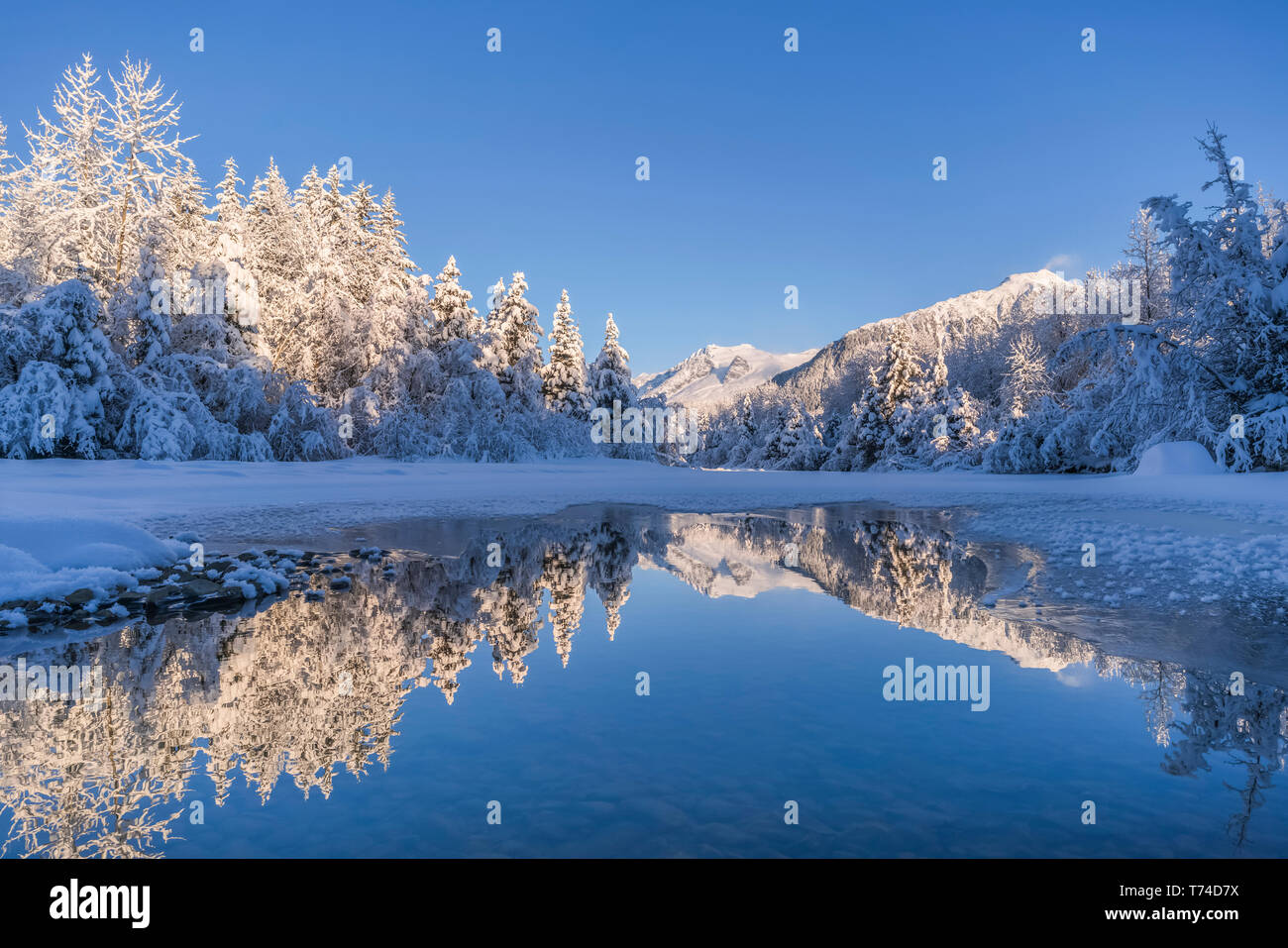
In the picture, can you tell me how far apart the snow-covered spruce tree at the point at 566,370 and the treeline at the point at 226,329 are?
3511mm

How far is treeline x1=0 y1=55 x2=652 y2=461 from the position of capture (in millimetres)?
21312

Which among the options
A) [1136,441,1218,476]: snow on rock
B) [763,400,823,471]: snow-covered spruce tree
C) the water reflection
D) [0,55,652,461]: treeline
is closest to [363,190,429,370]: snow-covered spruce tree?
[0,55,652,461]: treeline

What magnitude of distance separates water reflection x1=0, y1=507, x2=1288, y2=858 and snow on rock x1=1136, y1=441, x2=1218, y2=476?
12.0m

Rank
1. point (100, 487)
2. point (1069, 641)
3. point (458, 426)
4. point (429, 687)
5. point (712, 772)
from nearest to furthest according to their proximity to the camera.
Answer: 1. point (712, 772)
2. point (429, 687)
3. point (1069, 641)
4. point (100, 487)
5. point (458, 426)

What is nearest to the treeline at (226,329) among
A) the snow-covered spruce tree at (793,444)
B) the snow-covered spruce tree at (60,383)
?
the snow-covered spruce tree at (60,383)

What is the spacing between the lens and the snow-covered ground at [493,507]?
26.5 feet

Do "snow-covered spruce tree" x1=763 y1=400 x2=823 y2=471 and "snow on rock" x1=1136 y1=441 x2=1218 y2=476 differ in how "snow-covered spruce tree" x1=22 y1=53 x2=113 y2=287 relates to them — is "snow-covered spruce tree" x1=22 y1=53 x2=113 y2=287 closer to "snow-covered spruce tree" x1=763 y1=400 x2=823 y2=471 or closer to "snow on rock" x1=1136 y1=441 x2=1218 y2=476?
"snow on rock" x1=1136 y1=441 x2=1218 y2=476

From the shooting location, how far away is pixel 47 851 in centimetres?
316

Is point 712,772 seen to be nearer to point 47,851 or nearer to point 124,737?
point 47,851

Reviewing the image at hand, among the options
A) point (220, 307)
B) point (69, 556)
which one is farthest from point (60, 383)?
point (69, 556)

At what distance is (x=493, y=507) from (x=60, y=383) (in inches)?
526

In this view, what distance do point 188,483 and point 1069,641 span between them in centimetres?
2060

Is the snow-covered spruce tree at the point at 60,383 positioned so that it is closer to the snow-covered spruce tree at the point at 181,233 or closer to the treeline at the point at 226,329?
the treeline at the point at 226,329
